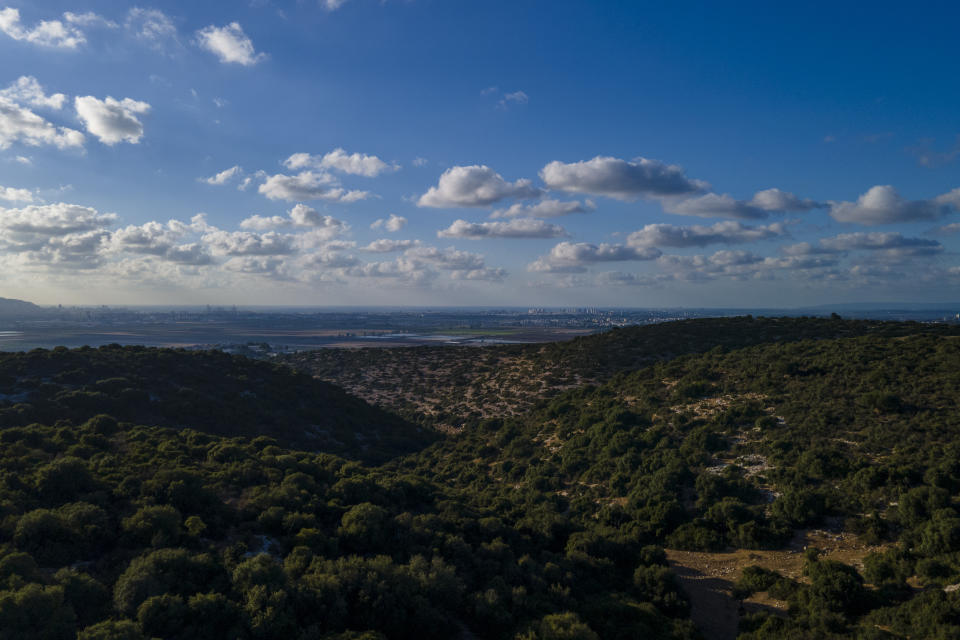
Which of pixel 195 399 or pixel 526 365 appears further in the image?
pixel 526 365

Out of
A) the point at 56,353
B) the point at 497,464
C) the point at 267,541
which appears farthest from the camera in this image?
the point at 56,353

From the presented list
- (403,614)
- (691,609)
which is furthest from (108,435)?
(691,609)

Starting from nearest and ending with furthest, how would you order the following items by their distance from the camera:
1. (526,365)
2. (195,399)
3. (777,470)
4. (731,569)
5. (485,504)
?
(731,569) → (777,470) → (485,504) → (195,399) → (526,365)

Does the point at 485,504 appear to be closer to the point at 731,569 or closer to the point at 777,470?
the point at 731,569

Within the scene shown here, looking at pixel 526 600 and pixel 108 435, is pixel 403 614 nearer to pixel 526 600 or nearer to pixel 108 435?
pixel 526 600

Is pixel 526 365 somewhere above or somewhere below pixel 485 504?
above

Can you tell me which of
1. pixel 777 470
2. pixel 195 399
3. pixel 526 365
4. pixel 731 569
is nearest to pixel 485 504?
pixel 731 569

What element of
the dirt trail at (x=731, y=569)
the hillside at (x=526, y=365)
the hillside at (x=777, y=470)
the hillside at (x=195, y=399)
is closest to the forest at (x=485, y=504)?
the hillside at (x=777, y=470)

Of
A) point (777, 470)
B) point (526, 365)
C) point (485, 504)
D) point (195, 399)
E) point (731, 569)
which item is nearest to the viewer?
point (731, 569)
